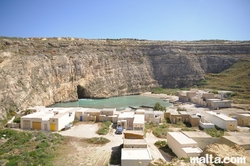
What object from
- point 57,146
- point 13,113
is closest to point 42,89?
point 13,113

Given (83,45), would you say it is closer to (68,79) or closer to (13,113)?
(68,79)

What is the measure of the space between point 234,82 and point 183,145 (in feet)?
129

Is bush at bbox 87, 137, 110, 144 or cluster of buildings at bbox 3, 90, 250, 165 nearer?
cluster of buildings at bbox 3, 90, 250, 165

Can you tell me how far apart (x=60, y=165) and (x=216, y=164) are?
927 cm

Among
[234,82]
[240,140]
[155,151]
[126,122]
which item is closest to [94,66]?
[126,122]

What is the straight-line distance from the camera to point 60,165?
40.4ft

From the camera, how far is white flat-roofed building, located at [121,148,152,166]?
11336mm

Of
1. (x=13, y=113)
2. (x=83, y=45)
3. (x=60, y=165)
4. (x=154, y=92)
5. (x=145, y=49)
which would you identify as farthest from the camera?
(x=145, y=49)

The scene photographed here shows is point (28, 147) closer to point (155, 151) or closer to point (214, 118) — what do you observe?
point (155, 151)

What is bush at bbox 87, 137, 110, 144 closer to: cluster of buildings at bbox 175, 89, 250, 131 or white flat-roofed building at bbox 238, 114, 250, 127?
cluster of buildings at bbox 175, 89, 250, 131

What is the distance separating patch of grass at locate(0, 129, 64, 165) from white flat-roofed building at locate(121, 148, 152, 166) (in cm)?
499

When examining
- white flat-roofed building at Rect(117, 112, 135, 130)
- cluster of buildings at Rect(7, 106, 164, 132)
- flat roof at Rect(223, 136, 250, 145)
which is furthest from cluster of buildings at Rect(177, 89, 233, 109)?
flat roof at Rect(223, 136, 250, 145)

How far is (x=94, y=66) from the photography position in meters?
47.0

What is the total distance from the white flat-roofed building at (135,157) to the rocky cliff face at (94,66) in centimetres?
1818
